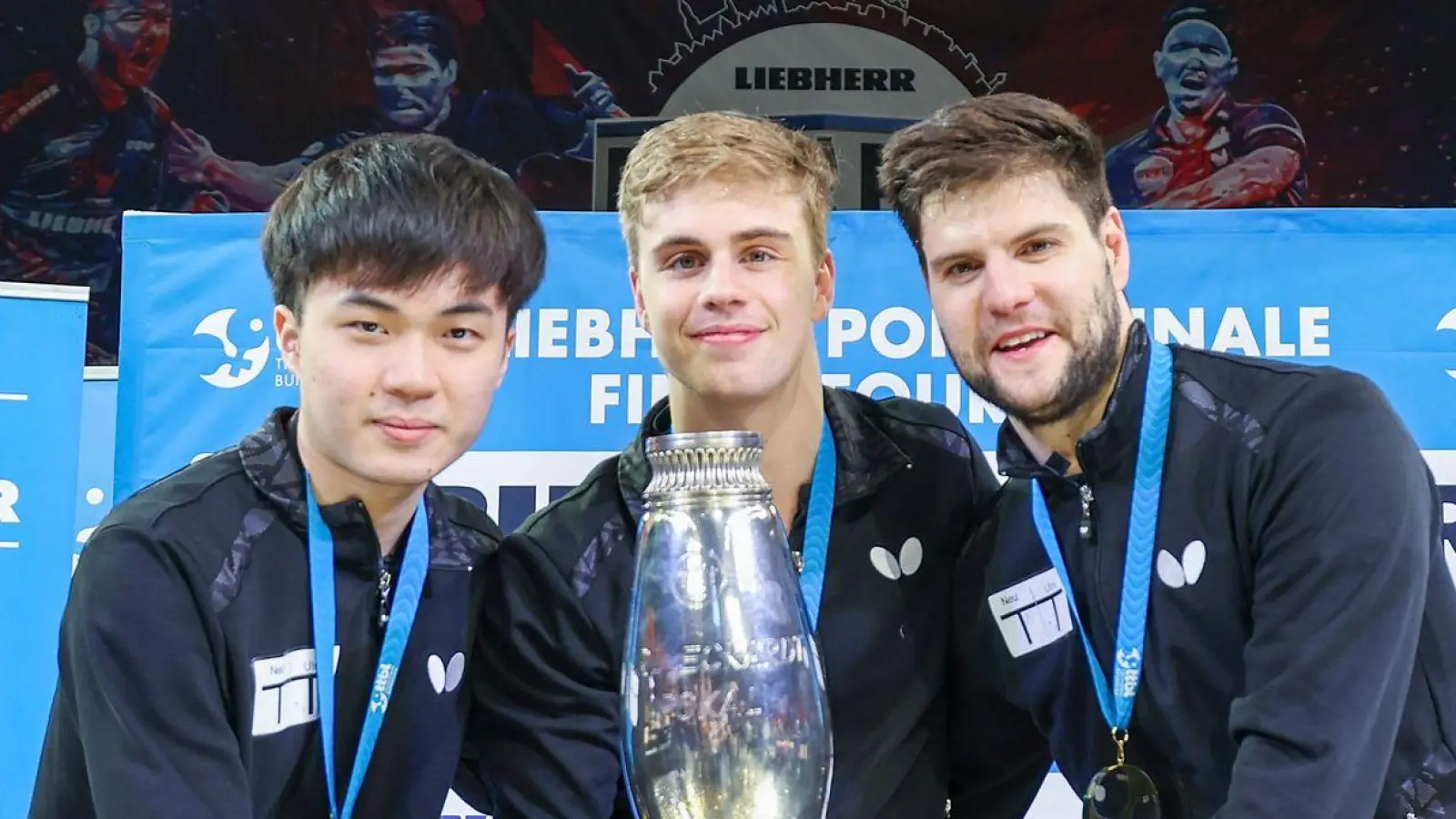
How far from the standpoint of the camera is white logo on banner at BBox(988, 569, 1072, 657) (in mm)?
1776

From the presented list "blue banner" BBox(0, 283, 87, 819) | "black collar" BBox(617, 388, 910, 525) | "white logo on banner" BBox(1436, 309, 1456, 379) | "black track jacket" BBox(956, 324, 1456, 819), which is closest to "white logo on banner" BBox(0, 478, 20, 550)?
"blue banner" BBox(0, 283, 87, 819)

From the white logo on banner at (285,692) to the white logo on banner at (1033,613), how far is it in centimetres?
88

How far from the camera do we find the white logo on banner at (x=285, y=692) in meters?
1.65

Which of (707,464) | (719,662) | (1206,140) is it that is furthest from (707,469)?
(1206,140)

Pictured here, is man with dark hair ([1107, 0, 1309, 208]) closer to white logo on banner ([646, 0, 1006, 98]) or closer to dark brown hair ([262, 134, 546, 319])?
white logo on banner ([646, 0, 1006, 98])

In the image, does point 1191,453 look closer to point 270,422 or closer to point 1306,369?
point 1306,369

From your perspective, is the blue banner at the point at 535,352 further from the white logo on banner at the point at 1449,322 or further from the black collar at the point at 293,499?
the black collar at the point at 293,499

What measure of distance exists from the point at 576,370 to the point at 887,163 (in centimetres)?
120

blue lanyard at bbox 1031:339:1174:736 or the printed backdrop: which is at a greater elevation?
the printed backdrop

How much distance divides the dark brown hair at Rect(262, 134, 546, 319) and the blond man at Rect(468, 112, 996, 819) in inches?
7.4

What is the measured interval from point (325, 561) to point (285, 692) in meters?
0.17

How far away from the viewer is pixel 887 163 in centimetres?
183

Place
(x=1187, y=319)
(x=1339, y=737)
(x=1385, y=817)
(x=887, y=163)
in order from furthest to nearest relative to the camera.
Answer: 1. (x=1187, y=319)
2. (x=887, y=163)
3. (x=1385, y=817)
4. (x=1339, y=737)

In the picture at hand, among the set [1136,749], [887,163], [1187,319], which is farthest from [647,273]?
[1187,319]
